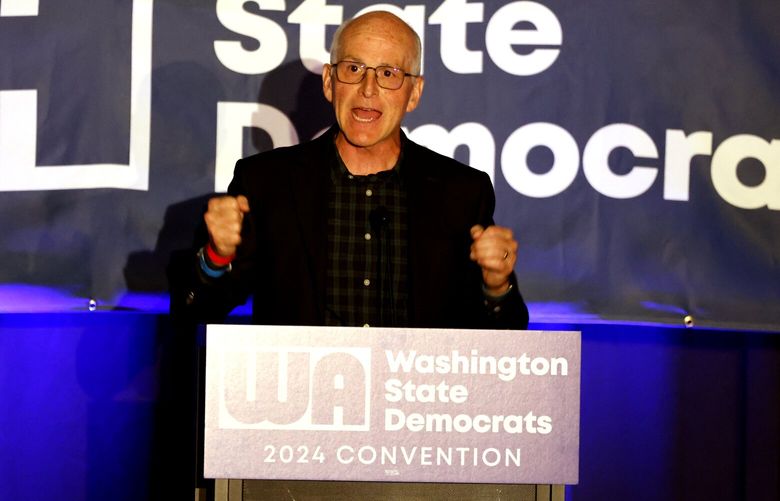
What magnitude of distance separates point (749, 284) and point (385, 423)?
6.20 ft

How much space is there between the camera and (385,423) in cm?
133

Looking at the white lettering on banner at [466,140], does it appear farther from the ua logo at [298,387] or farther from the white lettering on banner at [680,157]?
the ua logo at [298,387]

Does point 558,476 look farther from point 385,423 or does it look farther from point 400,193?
point 400,193

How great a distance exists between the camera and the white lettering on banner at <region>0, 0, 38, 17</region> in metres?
2.84

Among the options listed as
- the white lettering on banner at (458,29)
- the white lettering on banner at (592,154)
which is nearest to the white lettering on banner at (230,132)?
the white lettering on banner at (592,154)

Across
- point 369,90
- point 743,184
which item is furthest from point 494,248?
point 743,184

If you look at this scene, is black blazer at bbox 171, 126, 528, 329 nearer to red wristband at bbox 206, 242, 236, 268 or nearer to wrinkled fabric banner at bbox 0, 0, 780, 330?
red wristband at bbox 206, 242, 236, 268

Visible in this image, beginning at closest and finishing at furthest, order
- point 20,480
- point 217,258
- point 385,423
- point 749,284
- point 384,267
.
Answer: point 385,423, point 217,258, point 384,267, point 749,284, point 20,480

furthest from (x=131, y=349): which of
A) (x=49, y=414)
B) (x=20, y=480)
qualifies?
(x=20, y=480)

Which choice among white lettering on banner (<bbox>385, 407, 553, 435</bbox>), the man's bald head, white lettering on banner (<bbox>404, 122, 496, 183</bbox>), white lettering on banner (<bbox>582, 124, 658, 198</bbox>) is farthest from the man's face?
white lettering on banner (<bbox>385, 407, 553, 435</bbox>)

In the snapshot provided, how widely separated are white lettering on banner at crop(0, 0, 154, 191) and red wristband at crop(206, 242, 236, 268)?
3.65 feet

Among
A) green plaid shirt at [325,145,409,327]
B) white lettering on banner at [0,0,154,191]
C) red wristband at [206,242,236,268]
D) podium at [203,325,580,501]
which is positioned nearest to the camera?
podium at [203,325,580,501]

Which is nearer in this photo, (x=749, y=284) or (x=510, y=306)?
(x=510, y=306)

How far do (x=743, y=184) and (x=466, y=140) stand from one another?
2.95 feet
